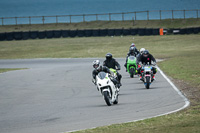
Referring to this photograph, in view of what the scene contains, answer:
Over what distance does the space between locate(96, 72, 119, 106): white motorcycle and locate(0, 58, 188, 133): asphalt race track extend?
0.23 meters

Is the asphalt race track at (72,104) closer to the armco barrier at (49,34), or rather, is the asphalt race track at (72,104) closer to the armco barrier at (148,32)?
the armco barrier at (148,32)

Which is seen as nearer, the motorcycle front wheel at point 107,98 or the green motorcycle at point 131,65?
the motorcycle front wheel at point 107,98

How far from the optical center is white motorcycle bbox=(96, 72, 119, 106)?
41.5ft

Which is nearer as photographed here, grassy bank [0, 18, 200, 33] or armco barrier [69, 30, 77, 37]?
armco barrier [69, 30, 77, 37]

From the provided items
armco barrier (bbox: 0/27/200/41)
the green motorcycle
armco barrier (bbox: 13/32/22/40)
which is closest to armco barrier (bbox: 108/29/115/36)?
armco barrier (bbox: 0/27/200/41)

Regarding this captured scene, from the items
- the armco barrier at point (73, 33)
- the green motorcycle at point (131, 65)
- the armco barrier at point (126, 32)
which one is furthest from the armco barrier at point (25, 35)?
the green motorcycle at point (131, 65)

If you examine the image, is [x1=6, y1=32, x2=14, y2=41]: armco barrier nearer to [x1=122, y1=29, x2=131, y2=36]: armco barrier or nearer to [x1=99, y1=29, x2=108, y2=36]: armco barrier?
[x1=99, y1=29, x2=108, y2=36]: armco barrier

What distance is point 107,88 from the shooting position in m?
12.8

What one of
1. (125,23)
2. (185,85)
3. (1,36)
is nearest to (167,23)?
(125,23)

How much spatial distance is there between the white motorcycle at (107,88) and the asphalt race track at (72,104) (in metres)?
0.23

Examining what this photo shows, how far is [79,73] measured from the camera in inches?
964

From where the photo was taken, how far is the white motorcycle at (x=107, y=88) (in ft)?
41.5

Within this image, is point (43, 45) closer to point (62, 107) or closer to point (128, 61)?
point (128, 61)

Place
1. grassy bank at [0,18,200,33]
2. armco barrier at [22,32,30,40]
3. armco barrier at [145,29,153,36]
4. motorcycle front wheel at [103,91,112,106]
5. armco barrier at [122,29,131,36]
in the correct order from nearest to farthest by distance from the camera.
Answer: motorcycle front wheel at [103,91,112,106], armco barrier at [145,29,153,36], armco barrier at [122,29,131,36], armco barrier at [22,32,30,40], grassy bank at [0,18,200,33]
